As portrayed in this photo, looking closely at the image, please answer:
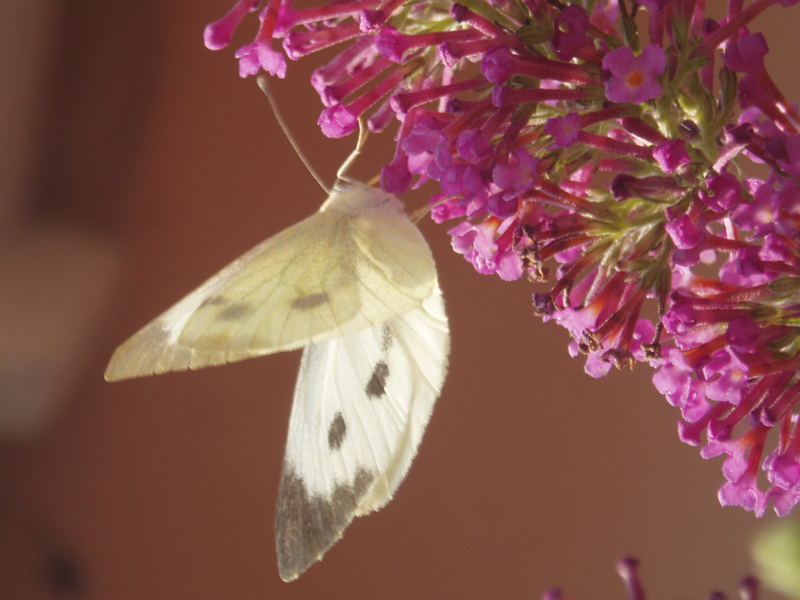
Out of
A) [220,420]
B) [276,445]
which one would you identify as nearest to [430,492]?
[276,445]

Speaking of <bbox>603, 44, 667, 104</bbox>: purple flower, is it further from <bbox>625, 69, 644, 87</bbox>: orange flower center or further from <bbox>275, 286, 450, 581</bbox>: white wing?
<bbox>275, 286, 450, 581</bbox>: white wing

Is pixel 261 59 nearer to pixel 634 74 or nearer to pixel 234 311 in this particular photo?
pixel 234 311

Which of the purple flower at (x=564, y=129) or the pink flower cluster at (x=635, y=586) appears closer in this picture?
the purple flower at (x=564, y=129)

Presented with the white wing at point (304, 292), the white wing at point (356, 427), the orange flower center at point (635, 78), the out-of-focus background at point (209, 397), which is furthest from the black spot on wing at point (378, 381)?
the out-of-focus background at point (209, 397)

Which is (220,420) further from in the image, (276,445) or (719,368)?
(719,368)

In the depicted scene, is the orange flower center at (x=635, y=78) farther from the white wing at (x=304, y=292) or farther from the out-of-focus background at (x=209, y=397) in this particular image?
the out-of-focus background at (x=209, y=397)

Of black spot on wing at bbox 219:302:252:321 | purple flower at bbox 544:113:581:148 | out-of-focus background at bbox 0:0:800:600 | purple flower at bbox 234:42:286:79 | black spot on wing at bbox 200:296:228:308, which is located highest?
purple flower at bbox 234:42:286:79

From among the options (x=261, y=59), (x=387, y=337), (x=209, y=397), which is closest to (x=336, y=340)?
(x=387, y=337)

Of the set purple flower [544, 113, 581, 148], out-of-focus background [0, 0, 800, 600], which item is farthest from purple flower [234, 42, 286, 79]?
out-of-focus background [0, 0, 800, 600]
